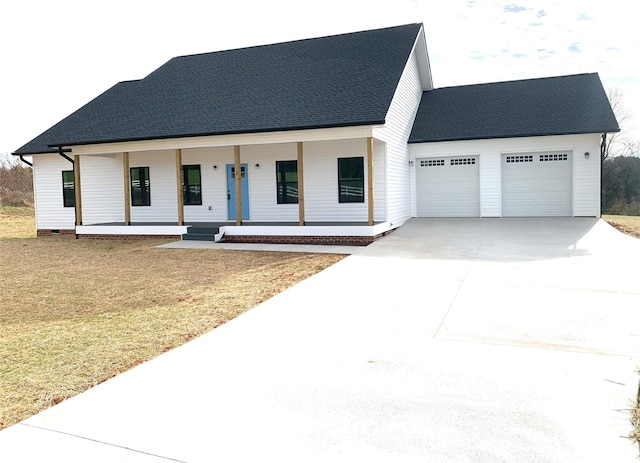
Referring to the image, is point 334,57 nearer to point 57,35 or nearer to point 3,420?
point 57,35

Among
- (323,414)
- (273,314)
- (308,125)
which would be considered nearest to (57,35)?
(308,125)

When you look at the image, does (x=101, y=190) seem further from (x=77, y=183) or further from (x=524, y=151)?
(x=524, y=151)

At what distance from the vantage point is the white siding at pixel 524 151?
15969mm

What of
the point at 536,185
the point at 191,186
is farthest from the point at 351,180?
the point at 536,185

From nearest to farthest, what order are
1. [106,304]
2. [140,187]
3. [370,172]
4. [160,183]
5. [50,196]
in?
[106,304]
[370,172]
[160,183]
[140,187]
[50,196]

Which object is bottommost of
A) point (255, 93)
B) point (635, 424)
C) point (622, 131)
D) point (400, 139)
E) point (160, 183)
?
point (635, 424)

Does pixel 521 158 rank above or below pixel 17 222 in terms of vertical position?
above

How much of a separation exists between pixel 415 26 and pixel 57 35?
529 inches

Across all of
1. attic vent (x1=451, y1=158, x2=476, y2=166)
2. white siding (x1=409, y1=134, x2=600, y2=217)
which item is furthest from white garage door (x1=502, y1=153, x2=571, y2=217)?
attic vent (x1=451, y1=158, x2=476, y2=166)

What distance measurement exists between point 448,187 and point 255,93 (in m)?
7.54

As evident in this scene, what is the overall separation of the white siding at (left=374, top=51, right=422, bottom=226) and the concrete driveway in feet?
25.8

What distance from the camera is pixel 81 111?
19250 millimetres

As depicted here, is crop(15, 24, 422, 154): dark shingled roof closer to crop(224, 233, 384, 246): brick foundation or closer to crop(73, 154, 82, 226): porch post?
crop(73, 154, 82, 226): porch post

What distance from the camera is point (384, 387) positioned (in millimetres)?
3941
